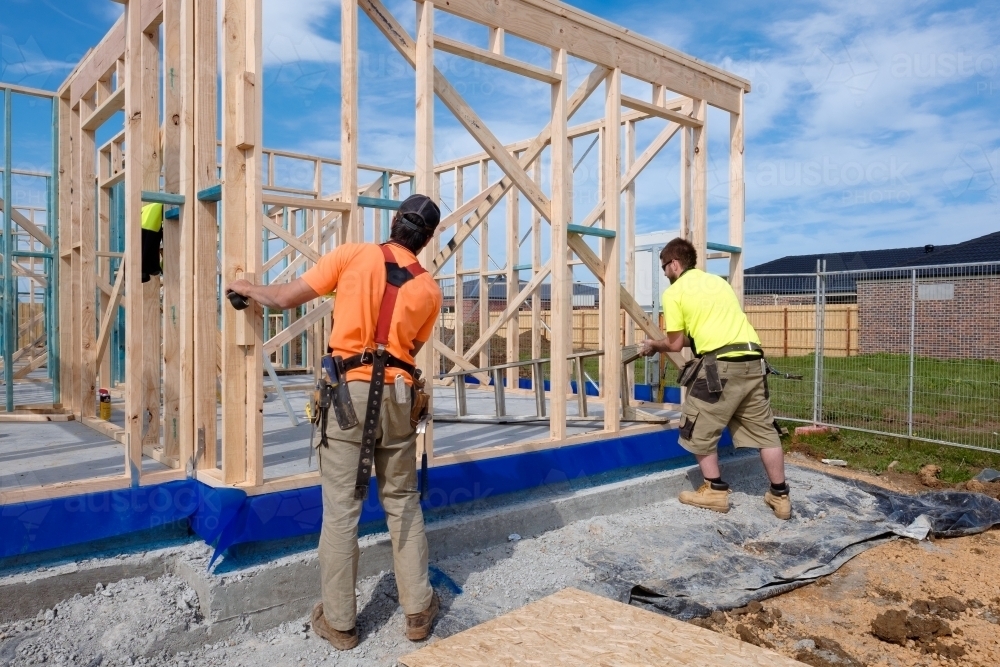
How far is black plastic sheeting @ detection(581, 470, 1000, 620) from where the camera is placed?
3.97 metres

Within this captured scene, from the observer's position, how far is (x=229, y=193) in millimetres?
3447

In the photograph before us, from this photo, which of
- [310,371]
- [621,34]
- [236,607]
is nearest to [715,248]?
[621,34]

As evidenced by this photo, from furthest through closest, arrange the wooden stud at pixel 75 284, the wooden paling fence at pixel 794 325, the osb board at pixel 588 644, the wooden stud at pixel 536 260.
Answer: the wooden paling fence at pixel 794 325 < the wooden stud at pixel 536 260 < the wooden stud at pixel 75 284 < the osb board at pixel 588 644

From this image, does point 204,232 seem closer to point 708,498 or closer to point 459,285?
point 708,498

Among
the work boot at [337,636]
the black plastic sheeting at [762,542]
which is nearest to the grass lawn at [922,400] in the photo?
the black plastic sheeting at [762,542]

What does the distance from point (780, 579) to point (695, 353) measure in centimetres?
163

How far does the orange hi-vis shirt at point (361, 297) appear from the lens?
300 centimetres

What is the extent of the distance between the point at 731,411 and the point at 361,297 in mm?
3098

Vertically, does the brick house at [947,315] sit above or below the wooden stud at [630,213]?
below

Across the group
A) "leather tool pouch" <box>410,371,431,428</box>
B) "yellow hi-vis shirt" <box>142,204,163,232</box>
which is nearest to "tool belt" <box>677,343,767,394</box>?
"leather tool pouch" <box>410,371,431,428</box>

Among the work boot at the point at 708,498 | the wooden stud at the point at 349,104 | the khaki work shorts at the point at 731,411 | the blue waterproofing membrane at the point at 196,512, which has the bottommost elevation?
the work boot at the point at 708,498

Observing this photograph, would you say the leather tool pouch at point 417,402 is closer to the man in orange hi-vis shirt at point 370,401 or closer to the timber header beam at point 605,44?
the man in orange hi-vis shirt at point 370,401

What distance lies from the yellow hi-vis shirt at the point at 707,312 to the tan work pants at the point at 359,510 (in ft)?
8.16

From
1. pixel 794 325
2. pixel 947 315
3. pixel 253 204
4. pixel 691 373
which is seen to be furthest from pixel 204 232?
pixel 794 325
